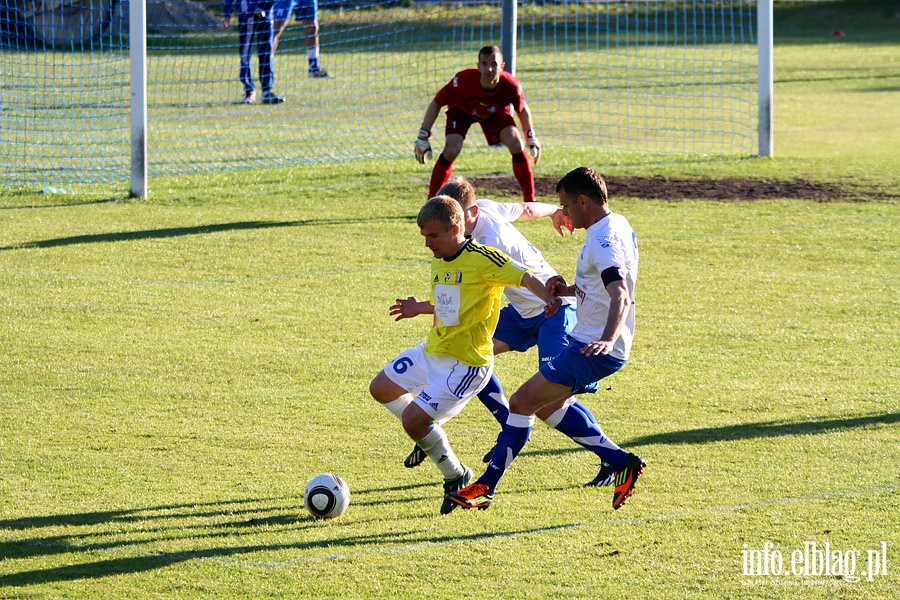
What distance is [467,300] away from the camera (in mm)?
5809

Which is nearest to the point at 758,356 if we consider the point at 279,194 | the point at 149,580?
the point at 149,580

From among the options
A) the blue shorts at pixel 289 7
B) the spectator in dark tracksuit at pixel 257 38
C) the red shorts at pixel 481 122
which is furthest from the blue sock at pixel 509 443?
the blue shorts at pixel 289 7

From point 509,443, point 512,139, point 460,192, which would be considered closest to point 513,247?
point 460,192

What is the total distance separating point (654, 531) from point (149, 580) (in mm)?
2256

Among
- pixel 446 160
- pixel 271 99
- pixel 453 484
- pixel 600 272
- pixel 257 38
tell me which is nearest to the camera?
pixel 600 272

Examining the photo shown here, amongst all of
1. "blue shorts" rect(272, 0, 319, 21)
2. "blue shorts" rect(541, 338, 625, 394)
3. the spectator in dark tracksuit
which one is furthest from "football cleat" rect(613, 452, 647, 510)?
"blue shorts" rect(272, 0, 319, 21)

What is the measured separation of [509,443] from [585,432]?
43 cm

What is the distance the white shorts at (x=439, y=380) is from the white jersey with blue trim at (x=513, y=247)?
0.76m

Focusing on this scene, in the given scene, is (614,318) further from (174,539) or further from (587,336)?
(174,539)

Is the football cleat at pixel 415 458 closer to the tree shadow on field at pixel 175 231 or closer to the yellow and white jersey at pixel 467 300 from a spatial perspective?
the yellow and white jersey at pixel 467 300

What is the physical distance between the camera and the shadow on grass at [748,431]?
266 inches

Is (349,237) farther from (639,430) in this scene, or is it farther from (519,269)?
(519,269)

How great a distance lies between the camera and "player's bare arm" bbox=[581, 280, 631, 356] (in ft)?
17.4

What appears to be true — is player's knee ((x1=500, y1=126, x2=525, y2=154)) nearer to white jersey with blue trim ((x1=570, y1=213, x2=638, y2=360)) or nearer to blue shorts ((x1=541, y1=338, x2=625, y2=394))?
white jersey with blue trim ((x1=570, y1=213, x2=638, y2=360))
